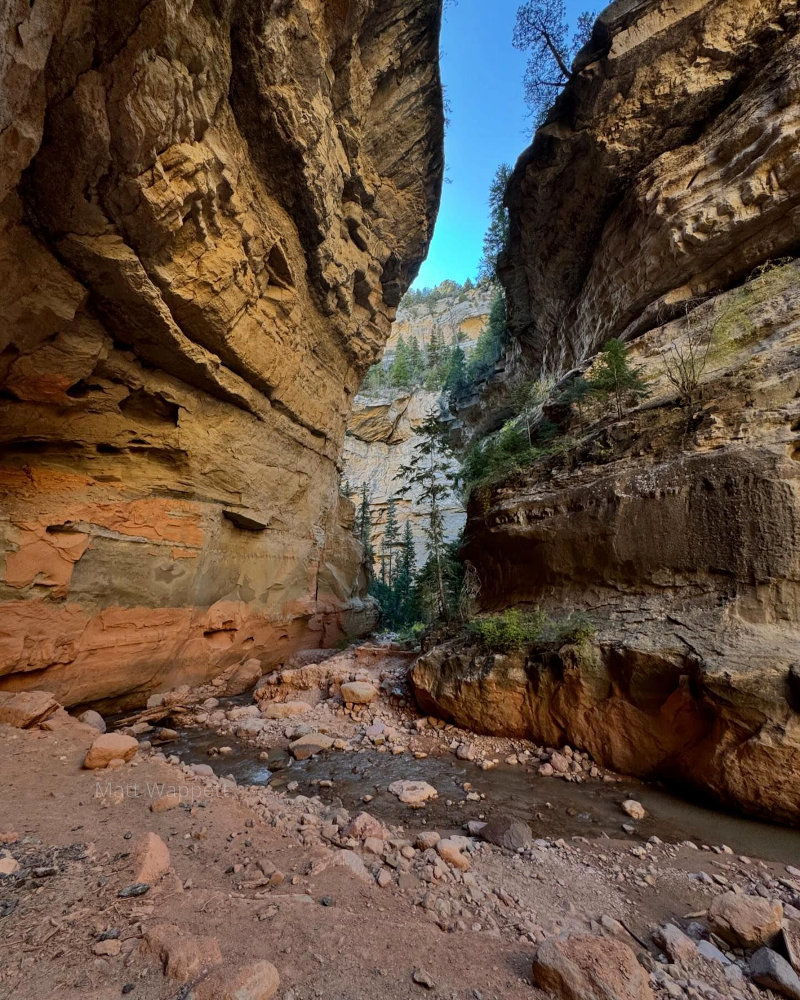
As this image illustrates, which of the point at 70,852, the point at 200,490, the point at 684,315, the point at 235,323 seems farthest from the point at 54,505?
the point at 684,315

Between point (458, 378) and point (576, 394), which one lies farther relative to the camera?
point (458, 378)

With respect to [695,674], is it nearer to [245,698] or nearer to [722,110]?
[245,698]

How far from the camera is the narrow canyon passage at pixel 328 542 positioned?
2.53 metres

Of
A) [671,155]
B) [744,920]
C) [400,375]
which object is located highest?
[400,375]

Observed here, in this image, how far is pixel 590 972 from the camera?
78.9 inches

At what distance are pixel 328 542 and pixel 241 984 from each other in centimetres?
1203

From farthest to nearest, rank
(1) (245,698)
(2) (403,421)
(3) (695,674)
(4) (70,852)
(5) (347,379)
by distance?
(2) (403,421) < (5) (347,379) < (1) (245,698) < (3) (695,674) < (4) (70,852)

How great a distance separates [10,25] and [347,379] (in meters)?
10.9

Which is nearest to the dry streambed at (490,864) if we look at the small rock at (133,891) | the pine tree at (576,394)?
the small rock at (133,891)

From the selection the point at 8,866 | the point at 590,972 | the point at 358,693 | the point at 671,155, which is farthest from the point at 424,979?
the point at 671,155

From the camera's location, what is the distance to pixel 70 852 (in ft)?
9.30

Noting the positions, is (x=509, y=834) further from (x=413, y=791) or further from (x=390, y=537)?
(x=390, y=537)

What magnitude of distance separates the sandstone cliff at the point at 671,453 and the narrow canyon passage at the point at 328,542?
5 centimetres

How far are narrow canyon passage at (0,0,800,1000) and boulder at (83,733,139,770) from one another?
0.12 ft
